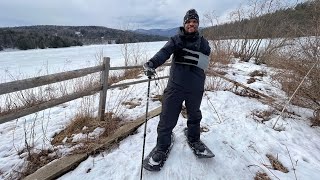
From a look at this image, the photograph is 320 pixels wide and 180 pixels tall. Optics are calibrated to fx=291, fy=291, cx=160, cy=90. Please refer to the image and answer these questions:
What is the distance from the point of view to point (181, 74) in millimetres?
3564

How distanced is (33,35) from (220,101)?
147 feet

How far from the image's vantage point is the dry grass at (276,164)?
12.6 ft

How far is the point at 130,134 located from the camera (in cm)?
442

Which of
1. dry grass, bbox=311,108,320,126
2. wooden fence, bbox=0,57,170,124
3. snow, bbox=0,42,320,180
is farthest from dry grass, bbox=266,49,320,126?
wooden fence, bbox=0,57,170,124

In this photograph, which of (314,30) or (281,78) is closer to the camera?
(314,30)

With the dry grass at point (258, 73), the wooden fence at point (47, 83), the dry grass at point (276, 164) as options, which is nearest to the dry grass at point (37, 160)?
the wooden fence at point (47, 83)

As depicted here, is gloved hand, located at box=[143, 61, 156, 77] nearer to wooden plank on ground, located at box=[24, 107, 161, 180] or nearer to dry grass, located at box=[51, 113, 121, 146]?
wooden plank on ground, located at box=[24, 107, 161, 180]

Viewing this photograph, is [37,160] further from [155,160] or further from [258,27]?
[258,27]

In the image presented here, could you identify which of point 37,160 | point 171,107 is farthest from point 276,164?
point 37,160

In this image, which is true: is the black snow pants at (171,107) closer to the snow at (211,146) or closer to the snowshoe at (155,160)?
the snowshoe at (155,160)

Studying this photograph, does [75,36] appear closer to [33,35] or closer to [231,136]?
[33,35]

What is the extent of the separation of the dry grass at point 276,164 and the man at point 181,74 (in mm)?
1323

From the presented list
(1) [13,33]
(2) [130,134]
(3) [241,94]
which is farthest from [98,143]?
(1) [13,33]

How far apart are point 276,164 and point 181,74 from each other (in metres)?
1.81
